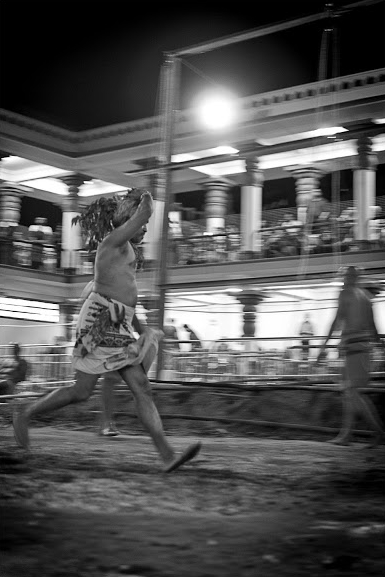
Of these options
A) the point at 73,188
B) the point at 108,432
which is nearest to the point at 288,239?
the point at 73,188

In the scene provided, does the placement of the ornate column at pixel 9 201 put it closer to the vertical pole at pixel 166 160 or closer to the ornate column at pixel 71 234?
the ornate column at pixel 71 234

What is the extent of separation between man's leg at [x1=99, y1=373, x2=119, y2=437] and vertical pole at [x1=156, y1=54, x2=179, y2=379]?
102 inches

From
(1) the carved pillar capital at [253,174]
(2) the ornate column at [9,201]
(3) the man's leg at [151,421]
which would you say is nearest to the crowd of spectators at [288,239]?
(1) the carved pillar capital at [253,174]

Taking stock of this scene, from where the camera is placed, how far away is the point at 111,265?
5199 millimetres

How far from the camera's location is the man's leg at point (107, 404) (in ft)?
22.9


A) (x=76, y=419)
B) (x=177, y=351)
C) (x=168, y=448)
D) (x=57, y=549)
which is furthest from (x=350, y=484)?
(x=177, y=351)

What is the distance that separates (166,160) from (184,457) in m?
5.91

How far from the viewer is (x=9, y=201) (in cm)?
2664

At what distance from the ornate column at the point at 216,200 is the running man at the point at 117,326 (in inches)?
733

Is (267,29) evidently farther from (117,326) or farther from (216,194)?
(216,194)

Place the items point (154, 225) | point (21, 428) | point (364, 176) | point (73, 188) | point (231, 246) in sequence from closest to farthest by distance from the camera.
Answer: point (21, 428), point (364, 176), point (154, 225), point (231, 246), point (73, 188)

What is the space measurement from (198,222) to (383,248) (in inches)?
303

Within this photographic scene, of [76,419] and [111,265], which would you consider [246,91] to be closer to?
[76,419]

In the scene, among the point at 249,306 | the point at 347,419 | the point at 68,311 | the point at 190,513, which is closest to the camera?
the point at 190,513
